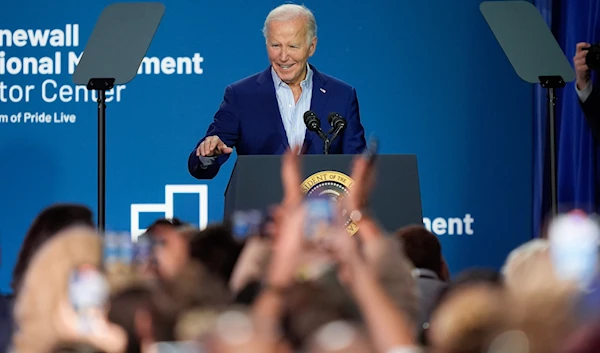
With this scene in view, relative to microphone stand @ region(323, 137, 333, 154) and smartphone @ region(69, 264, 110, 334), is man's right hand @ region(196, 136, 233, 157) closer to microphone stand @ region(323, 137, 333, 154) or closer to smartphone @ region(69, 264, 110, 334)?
microphone stand @ region(323, 137, 333, 154)

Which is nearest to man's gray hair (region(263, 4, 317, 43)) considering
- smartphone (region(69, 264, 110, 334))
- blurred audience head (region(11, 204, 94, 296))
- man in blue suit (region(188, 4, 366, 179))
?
man in blue suit (region(188, 4, 366, 179))

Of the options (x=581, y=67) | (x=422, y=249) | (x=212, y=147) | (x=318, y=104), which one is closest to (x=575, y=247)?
(x=422, y=249)

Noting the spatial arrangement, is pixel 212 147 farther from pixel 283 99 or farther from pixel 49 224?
pixel 49 224

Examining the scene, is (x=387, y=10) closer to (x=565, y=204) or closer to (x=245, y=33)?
(x=245, y=33)

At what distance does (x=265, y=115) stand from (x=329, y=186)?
1.26 meters

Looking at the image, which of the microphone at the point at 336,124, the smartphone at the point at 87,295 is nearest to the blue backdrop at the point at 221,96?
the microphone at the point at 336,124

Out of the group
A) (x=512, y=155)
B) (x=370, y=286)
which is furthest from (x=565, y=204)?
(x=370, y=286)

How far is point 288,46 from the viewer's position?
5.45 m

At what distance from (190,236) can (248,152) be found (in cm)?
274

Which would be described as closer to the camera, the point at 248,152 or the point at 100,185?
the point at 100,185

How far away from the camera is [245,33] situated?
724cm

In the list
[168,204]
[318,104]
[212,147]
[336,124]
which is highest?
[318,104]

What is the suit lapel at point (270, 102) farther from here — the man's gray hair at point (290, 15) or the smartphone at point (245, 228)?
the smartphone at point (245, 228)

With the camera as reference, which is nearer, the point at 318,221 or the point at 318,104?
A: the point at 318,221
